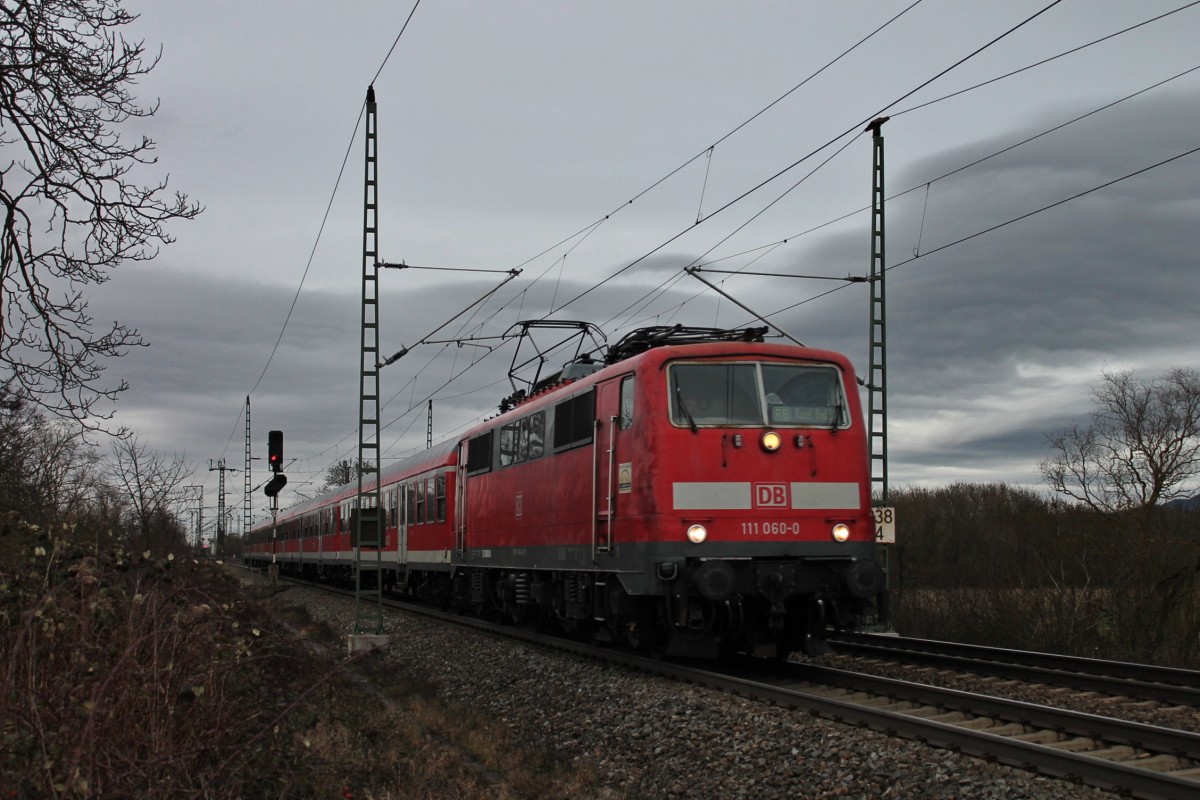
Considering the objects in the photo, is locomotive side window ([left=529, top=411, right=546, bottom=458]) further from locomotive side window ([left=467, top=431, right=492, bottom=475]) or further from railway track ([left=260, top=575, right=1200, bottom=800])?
railway track ([left=260, top=575, right=1200, bottom=800])

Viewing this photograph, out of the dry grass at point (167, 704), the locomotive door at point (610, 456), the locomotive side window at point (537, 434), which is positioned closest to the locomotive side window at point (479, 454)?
the locomotive side window at point (537, 434)

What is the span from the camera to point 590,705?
10656 mm

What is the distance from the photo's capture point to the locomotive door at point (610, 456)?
12.1 m

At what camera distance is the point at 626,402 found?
12.2m

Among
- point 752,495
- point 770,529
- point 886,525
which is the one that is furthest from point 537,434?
point 886,525

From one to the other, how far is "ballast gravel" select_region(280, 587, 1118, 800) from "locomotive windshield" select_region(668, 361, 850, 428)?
9.18ft

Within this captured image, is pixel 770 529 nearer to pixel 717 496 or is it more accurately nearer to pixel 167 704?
pixel 717 496

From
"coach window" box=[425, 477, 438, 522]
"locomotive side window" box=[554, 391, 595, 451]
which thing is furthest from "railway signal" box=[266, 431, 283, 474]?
"locomotive side window" box=[554, 391, 595, 451]

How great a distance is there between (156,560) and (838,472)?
7.03m

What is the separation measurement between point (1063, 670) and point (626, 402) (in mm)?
5446

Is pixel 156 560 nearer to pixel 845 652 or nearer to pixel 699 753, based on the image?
pixel 699 753

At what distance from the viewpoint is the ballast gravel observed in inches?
269

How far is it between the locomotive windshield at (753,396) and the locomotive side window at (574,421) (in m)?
1.81

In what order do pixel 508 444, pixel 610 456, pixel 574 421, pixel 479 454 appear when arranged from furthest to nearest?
1. pixel 479 454
2. pixel 508 444
3. pixel 574 421
4. pixel 610 456
